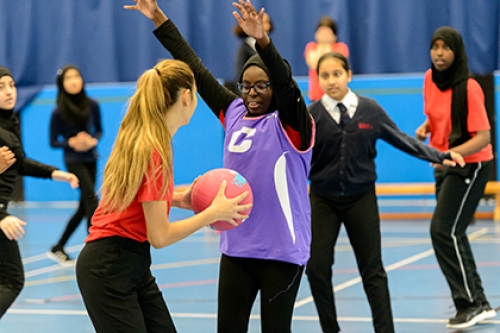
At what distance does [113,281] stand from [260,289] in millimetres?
748

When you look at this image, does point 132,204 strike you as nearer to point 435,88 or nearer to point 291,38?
point 435,88

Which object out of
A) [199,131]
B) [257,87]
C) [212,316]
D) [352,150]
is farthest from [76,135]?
[257,87]

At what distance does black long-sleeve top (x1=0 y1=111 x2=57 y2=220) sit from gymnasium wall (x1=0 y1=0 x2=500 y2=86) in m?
5.74

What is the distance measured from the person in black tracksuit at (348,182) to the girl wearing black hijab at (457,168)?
516 millimetres

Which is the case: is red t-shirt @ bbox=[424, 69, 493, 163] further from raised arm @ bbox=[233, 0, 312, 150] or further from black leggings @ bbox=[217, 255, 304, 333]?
black leggings @ bbox=[217, 255, 304, 333]

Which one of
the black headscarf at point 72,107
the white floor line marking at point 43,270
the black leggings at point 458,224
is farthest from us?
the black headscarf at point 72,107

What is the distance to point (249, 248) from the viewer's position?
3.53 metres

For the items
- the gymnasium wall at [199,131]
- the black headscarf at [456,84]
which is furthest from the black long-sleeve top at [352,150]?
the gymnasium wall at [199,131]

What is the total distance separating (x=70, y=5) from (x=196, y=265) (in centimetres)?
538

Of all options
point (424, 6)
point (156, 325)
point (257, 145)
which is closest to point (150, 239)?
point (156, 325)

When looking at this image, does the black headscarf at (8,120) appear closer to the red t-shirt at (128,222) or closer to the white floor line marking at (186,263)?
the red t-shirt at (128,222)

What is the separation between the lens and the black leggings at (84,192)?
25.2 ft

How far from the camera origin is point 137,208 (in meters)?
3.11

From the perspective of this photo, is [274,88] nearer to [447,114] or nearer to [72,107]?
[447,114]
